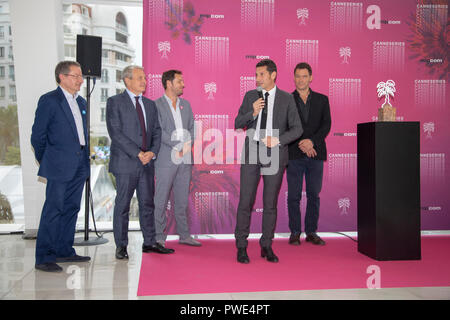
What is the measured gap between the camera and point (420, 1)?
491 centimetres

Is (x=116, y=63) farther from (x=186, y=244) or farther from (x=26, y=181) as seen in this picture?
(x=186, y=244)

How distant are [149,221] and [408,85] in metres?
3.70

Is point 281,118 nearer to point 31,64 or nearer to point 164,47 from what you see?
point 164,47

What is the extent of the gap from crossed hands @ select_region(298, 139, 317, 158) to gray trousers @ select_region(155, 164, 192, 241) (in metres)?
1.27

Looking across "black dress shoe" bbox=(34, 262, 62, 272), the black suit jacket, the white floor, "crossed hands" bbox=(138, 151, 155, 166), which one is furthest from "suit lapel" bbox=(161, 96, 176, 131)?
"black dress shoe" bbox=(34, 262, 62, 272)

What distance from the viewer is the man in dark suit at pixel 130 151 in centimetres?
357

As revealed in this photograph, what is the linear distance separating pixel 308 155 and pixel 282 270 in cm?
146

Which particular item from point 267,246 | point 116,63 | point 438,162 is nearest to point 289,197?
point 267,246

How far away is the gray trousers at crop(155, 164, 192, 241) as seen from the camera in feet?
13.3

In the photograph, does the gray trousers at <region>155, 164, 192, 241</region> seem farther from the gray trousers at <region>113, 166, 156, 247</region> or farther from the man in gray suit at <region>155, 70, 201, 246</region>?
the gray trousers at <region>113, 166, 156, 247</region>

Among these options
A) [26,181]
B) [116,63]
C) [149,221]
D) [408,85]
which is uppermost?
[116,63]

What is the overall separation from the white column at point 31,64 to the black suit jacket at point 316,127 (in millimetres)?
2956

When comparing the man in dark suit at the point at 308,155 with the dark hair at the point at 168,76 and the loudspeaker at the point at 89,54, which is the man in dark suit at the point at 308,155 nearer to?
the dark hair at the point at 168,76
